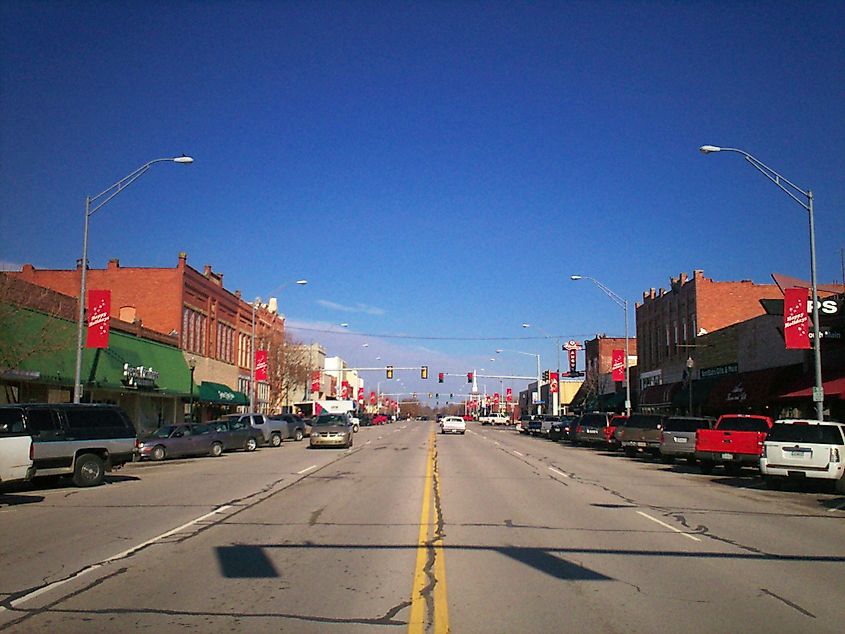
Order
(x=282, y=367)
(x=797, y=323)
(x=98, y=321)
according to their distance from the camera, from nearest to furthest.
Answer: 1. (x=797, y=323)
2. (x=98, y=321)
3. (x=282, y=367)

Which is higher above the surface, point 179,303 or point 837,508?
point 179,303

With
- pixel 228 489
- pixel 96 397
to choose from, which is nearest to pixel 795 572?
pixel 228 489

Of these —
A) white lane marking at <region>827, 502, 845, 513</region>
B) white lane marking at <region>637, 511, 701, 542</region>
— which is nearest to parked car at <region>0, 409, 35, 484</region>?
white lane marking at <region>637, 511, 701, 542</region>

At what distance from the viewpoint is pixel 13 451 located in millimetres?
16953

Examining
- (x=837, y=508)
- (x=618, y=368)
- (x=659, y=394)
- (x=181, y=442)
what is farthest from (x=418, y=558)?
(x=659, y=394)

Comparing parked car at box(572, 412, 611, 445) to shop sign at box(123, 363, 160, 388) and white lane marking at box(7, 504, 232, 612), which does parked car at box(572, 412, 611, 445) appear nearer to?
shop sign at box(123, 363, 160, 388)

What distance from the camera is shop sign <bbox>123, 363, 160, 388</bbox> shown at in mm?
38250

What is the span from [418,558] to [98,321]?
85.2ft

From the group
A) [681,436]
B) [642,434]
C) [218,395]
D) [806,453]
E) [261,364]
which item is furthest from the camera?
[218,395]

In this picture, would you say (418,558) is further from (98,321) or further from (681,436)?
(98,321)

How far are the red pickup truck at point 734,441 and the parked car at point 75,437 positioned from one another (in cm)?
1696

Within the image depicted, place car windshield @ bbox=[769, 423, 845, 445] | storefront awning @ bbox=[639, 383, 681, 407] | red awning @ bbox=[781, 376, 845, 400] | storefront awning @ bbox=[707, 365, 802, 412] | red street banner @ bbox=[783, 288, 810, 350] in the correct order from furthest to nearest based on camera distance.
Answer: storefront awning @ bbox=[639, 383, 681, 407]
storefront awning @ bbox=[707, 365, 802, 412]
red awning @ bbox=[781, 376, 845, 400]
red street banner @ bbox=[783, 288, 810, 350]
car windshield @ bbox=[769, 423, 845, 445]

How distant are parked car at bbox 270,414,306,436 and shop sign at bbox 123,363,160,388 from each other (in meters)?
6.65

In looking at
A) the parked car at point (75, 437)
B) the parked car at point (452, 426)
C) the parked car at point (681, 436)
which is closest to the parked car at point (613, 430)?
the parked car at point (681, 436)
